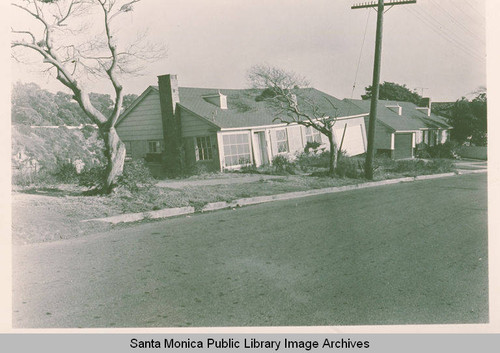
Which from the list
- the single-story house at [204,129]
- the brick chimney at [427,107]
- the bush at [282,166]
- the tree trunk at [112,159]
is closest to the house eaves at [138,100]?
the single-story house at [204,129]

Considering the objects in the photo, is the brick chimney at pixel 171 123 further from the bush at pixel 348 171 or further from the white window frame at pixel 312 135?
the white window frame at pixel 312 135

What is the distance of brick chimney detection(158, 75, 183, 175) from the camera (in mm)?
21484

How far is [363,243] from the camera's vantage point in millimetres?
7801

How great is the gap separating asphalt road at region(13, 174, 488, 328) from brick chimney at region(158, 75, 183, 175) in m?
12.4

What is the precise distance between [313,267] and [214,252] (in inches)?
65.1

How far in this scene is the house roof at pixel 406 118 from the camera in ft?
107

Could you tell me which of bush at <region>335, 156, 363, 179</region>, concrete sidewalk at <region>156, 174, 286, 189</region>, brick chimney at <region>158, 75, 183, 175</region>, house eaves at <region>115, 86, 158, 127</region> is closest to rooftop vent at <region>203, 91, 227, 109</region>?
brick chimney at <region>158, 75, 183, 175</region>

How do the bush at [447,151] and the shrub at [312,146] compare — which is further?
the bush at [447,151]

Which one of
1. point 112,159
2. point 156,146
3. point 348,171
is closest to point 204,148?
point 156,146

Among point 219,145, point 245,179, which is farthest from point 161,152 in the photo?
point 245,179

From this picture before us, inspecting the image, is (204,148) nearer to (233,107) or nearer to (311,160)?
(233,107)

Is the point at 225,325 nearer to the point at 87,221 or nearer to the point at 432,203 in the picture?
the point at 87,221

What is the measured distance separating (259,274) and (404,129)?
28883mm

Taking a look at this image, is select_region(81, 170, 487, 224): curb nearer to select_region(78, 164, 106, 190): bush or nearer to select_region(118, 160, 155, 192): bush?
select_region(118, 160, 155, 192): bush
